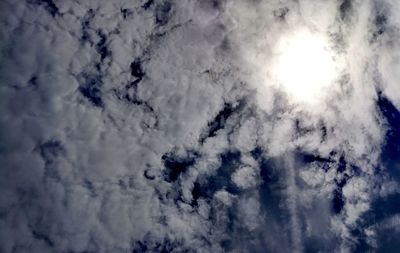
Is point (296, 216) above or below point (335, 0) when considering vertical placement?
below

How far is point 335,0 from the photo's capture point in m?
14.3

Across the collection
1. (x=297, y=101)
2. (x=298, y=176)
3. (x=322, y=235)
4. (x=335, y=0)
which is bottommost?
(x=322, y=235)

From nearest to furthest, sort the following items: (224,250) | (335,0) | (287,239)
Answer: (224,250) → (287,239) → (335,0)

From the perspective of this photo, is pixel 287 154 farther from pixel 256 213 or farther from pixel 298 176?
pixel 256 213

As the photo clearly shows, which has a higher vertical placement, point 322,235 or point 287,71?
point 287,71

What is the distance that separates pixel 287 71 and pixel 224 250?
6.55 meters

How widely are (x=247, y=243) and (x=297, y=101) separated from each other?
534cm

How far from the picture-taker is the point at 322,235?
14.1m

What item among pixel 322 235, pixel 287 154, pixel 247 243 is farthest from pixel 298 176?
pixel 247 243

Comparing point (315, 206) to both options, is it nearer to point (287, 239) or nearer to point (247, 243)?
point (287, 239)

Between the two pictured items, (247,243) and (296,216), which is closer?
(247,243)

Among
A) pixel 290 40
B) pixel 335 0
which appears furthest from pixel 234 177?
pixel 335 0

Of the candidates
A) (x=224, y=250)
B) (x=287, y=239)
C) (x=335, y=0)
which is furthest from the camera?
(x=335, y=0)

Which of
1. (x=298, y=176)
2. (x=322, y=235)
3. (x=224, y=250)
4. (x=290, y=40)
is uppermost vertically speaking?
(x=290, y=40)
